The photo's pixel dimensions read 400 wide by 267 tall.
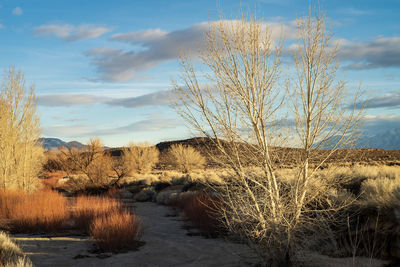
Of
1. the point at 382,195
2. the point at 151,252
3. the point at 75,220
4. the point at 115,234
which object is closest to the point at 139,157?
the point at 75,220

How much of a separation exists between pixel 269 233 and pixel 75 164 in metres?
26.1

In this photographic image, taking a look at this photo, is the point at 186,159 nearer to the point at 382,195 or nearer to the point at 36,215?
the point at 36,215

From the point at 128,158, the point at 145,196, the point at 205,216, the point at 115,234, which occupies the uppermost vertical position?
the point at 128,158

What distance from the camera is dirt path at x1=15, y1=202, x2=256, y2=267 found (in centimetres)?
630

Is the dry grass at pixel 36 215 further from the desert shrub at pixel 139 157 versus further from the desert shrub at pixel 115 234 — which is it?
the desert shrub at pixel 139 157

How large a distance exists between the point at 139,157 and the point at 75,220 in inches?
1100

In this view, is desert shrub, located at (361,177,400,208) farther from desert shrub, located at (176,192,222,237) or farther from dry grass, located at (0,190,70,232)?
dry grass, located at (0,190,70,232)

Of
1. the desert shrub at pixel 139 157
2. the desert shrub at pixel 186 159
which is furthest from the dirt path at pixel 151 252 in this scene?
the desert shrub at pixel 139 157

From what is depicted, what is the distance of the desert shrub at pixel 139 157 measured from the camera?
36281 mm

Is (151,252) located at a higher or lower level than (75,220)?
lower

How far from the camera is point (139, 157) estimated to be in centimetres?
3684

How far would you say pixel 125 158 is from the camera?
3616 centimetres

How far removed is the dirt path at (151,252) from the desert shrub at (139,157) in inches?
1106

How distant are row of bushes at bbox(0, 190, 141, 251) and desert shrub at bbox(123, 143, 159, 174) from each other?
25.8 metres
